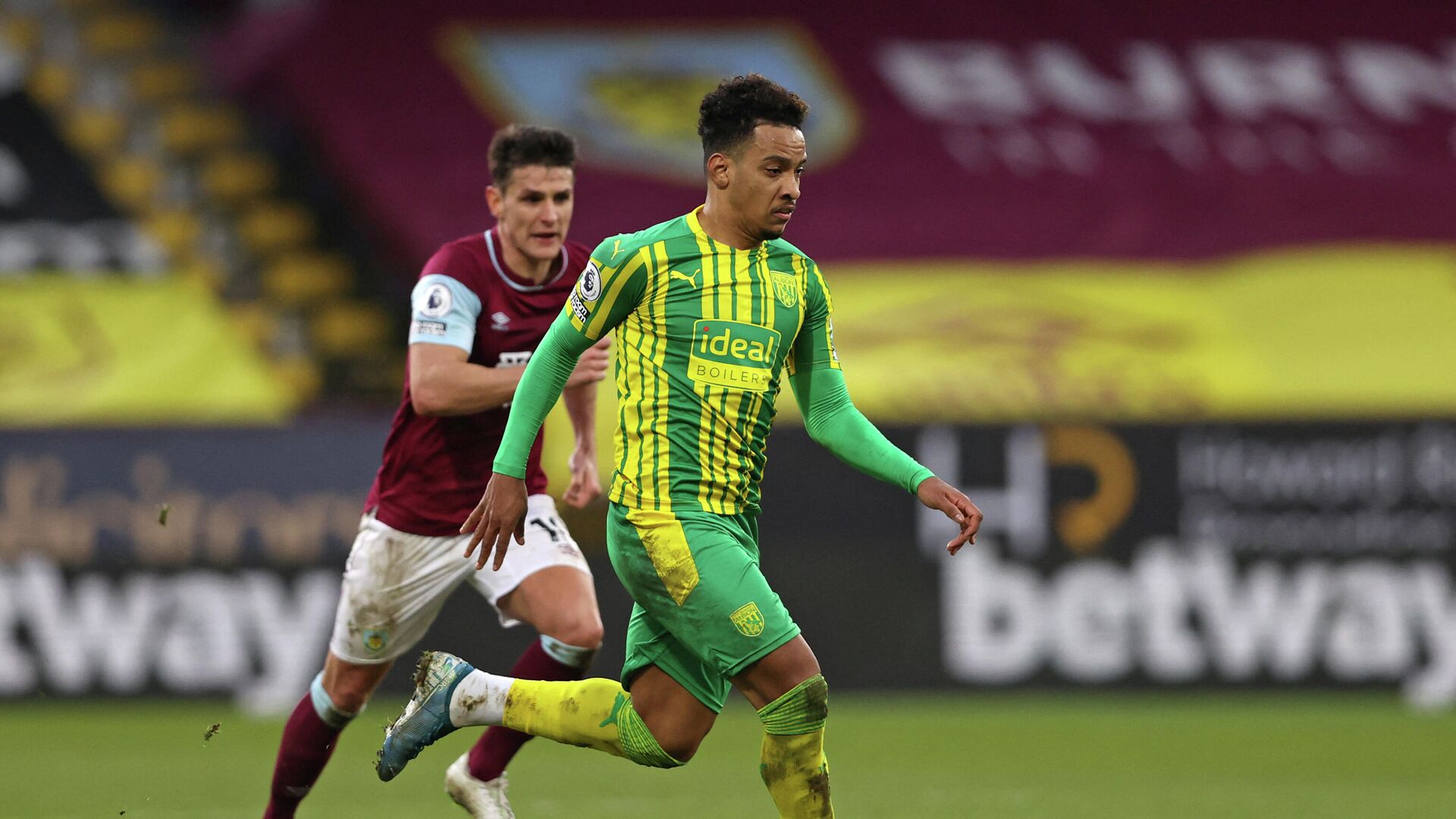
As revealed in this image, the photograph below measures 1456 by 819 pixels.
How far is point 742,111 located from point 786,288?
0.50m

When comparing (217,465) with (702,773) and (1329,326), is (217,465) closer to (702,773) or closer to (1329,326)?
(702,773)

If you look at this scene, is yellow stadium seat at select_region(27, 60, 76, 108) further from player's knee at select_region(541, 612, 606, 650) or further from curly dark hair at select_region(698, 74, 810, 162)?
curly dark hair at select_region(698, 74, 810, 162)

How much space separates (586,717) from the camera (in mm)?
5477

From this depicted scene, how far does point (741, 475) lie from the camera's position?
17.6ft

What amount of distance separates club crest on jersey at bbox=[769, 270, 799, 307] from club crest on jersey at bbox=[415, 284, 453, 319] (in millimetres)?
1307

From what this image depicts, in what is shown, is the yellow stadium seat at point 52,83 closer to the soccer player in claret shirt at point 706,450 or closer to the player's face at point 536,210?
the player's face at point 536,210

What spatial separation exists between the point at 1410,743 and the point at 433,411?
5.81 m

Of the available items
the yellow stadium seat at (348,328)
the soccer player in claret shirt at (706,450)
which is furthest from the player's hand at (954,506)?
the yellow stadium seat at (348,328)

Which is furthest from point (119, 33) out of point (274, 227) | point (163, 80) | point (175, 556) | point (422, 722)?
point (422, 722)

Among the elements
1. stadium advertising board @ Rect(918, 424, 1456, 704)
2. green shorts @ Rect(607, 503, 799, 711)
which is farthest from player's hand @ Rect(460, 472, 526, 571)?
stadium advertising board @ Rect(918, 424, 1456, 704)

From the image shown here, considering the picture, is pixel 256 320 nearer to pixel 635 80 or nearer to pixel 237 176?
pixel 237 176

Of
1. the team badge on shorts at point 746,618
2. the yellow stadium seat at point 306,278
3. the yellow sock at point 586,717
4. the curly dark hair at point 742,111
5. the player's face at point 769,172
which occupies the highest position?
the yellow stadium seat at point 306,278

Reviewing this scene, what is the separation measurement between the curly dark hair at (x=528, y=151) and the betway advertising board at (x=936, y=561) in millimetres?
4918

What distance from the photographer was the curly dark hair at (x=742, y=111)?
5.26m
